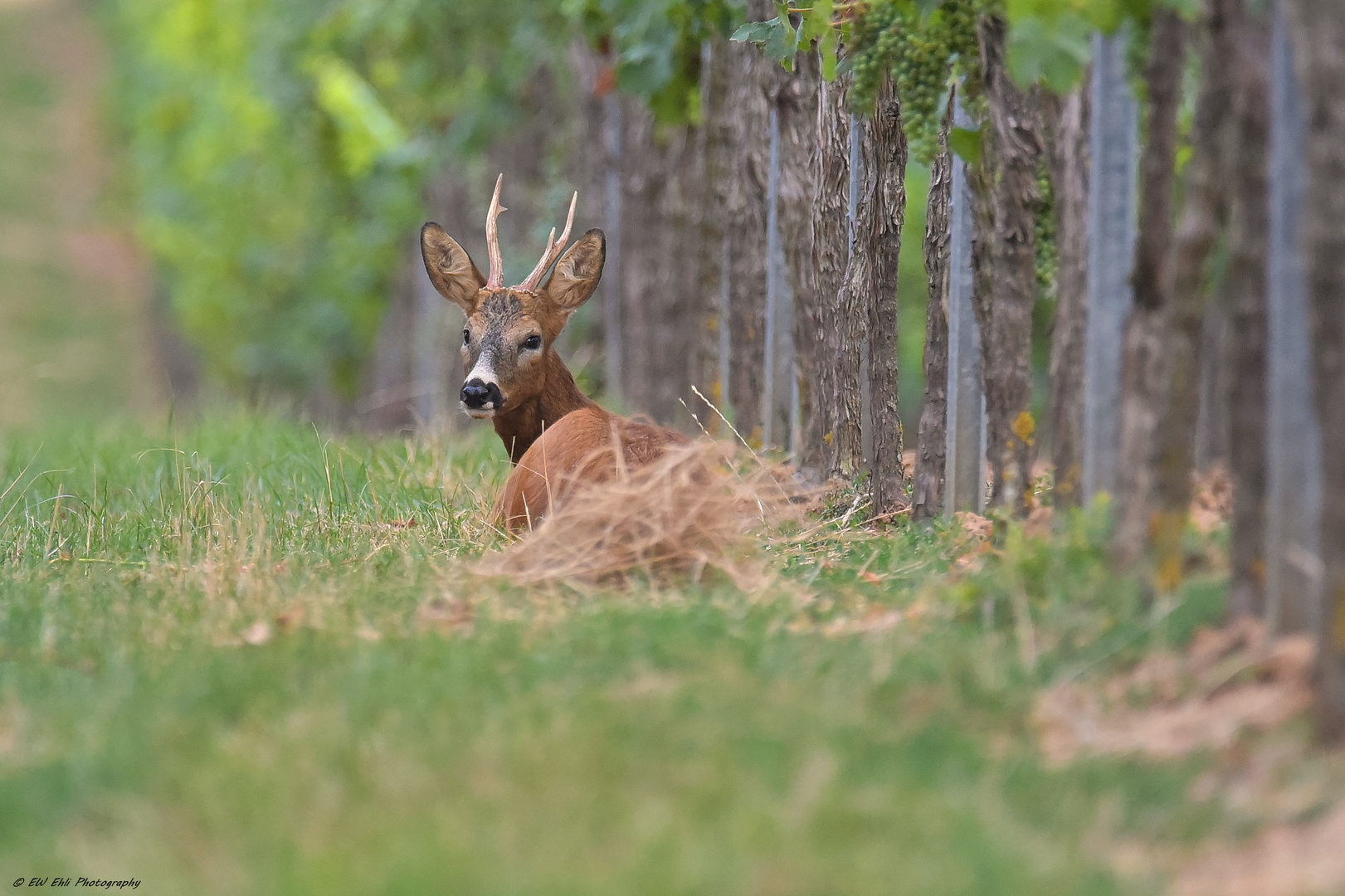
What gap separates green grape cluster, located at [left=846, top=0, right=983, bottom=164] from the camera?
720 centimetres

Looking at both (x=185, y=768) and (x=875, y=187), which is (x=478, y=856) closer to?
(x=185, y=768)

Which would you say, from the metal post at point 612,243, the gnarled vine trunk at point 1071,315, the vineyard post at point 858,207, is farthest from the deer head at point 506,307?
the metal post at point 612,243

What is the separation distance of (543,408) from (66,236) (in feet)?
146

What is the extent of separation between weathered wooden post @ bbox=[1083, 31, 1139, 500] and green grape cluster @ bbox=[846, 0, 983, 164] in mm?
1450

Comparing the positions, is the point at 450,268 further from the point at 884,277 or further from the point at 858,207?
the point at 884,277

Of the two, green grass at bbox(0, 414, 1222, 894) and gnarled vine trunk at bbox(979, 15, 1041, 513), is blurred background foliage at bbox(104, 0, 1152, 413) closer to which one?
gnarled vine trunk at bbox(979, 15, 1041, 513)

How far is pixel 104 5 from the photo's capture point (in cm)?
5369

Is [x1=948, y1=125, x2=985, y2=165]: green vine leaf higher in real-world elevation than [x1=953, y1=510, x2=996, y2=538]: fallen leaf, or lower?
higher

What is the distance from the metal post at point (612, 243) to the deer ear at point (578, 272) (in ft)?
26.7

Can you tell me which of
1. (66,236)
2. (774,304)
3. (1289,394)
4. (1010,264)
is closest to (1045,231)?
(1010,264)

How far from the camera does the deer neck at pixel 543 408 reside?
9141 mm

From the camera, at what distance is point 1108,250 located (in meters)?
5.61

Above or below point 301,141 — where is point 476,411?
below

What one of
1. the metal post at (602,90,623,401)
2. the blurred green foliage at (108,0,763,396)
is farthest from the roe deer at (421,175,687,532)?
the metal post at (602,90,623,401)
